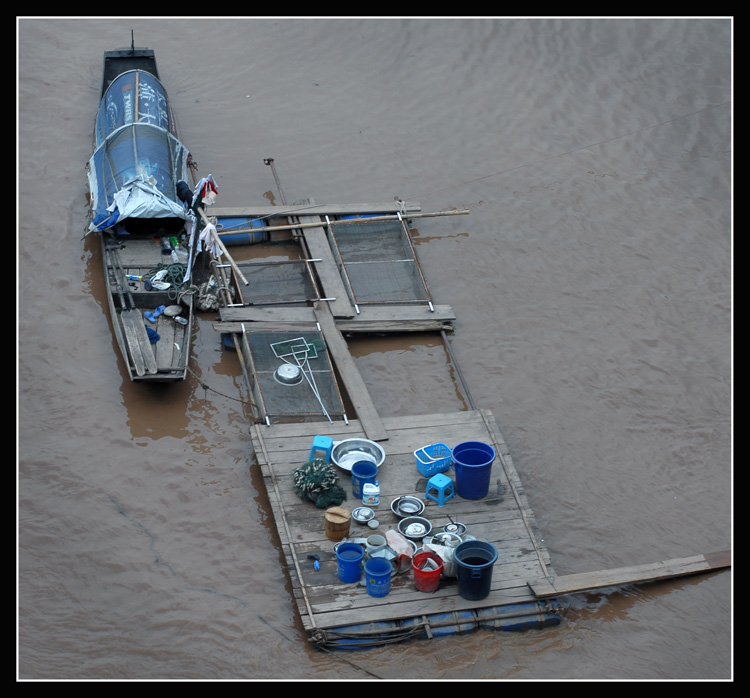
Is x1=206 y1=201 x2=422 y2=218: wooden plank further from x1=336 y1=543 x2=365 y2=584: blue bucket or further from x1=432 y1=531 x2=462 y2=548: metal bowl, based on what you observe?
x1=336 y1=543 x2=365 y2=584: blue bucket

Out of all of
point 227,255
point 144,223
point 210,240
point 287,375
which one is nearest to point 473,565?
point 287,375

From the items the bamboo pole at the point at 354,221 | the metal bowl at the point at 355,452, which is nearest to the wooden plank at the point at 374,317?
the bamboo pole at the point at 354,221

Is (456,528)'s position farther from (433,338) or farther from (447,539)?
(433,338)

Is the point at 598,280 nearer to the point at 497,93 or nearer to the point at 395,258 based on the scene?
the point at 395,258

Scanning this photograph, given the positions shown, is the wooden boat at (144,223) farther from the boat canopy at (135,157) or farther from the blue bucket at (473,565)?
the blue bucket at (473,565)

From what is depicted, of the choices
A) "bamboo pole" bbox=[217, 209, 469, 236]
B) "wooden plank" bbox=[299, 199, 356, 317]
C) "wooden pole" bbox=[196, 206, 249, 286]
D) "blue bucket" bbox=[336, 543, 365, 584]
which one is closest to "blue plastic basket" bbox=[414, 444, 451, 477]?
"blue bucket" bbox=[336, 543, 365, 584]

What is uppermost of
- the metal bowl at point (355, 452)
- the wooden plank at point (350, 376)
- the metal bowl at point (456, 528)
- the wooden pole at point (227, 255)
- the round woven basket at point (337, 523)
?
the wooden pole at point (227, 255)
